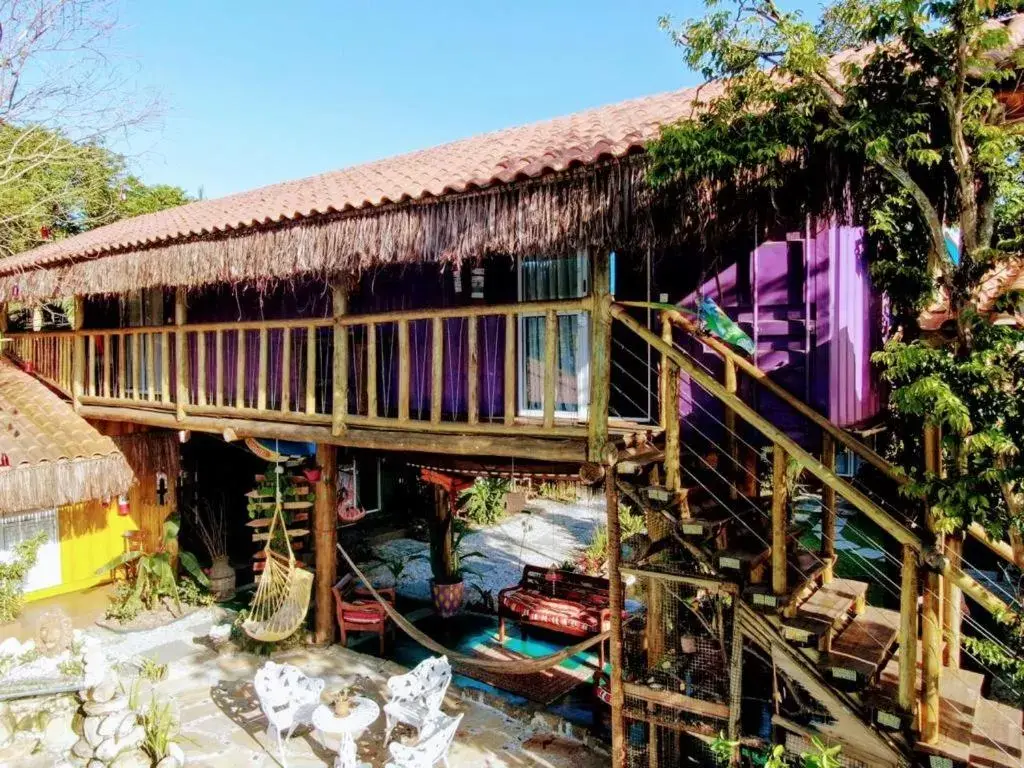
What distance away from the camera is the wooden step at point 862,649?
14.3ft

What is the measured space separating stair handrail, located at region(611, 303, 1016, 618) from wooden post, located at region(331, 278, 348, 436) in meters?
2.89

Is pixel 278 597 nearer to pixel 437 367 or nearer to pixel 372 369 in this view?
pixel 372 369

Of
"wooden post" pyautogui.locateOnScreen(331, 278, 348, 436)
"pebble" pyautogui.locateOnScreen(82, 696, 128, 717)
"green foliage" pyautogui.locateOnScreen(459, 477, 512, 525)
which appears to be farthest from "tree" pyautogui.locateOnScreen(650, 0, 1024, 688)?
"green foliage" pyautogui.locateOnScreen(459, 477, 512, 525)

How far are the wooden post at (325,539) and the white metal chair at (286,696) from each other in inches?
73.3

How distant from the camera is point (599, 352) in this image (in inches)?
197

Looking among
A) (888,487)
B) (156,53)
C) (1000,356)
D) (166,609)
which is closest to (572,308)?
(1000,356)

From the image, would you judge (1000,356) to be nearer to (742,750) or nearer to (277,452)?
(742,750)

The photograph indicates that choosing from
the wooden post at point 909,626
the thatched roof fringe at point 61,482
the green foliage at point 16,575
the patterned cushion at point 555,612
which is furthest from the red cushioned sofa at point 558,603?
the green foliage at point 16,575

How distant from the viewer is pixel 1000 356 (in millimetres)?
3547

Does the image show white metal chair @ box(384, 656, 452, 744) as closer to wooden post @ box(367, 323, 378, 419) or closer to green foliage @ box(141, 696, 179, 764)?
green foliage @ box(141, 696, 179, 764)

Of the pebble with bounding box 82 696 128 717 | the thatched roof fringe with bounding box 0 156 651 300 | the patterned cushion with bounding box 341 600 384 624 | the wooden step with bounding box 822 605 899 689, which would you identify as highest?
the thatched roof fringe with bounding box 0 156 651 300

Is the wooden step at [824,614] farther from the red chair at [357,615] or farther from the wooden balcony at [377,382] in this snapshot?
the red chair at [357,615]

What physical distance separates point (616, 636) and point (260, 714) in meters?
3.99

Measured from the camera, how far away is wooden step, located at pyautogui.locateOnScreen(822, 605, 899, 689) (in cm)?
437
